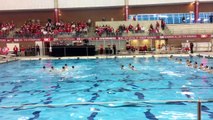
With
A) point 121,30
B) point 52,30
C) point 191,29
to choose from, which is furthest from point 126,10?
point 52,30

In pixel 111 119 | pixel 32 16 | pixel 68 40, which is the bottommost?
pixel 111 119

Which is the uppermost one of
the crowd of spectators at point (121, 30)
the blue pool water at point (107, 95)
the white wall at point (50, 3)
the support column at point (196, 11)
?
the white wall at point (50, 3)

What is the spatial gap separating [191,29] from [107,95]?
91.7 feet

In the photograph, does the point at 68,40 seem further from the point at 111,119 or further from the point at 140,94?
the point at 111,119

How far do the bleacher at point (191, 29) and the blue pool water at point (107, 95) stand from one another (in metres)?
18.8

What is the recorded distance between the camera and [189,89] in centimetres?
1276

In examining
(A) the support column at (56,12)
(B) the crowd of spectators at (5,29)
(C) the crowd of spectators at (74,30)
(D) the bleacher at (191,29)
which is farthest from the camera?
(A) the support column at (56,12)

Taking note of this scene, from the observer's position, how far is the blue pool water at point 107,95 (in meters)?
8.83

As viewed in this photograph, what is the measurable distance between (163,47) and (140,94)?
2369 cm

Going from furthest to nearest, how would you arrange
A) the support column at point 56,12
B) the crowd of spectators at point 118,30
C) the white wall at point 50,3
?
1. the support column at point 56,12
2. the white wall at point 50,3
3. the crowd of spectators at point 118,30

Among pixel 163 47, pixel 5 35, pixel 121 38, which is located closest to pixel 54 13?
pixel 5 35

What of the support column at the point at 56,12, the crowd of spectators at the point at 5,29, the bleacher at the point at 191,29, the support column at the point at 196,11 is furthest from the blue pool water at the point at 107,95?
the support column at the point at 196,11

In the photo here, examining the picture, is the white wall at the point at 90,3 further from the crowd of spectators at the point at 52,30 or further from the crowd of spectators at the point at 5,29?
the crowd of spectators at the point at 5,29

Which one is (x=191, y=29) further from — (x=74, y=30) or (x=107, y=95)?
(x=107, y=95)
